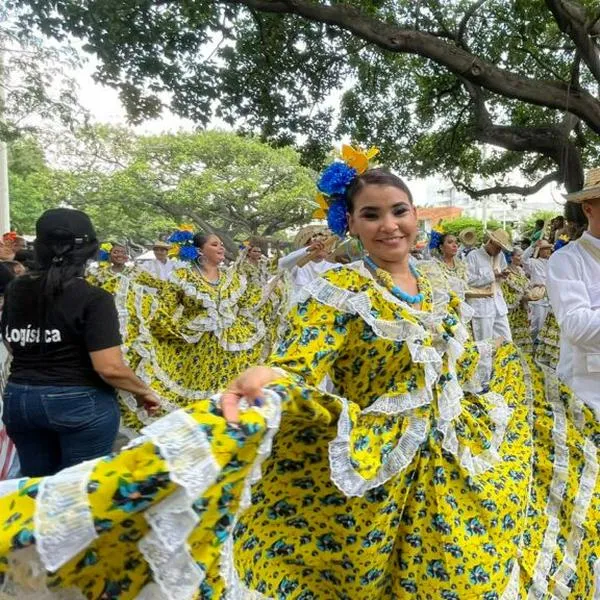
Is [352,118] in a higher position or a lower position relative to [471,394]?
higher

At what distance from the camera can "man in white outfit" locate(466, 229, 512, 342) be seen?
22.8ft

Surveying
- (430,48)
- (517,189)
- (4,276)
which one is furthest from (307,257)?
(517,189)

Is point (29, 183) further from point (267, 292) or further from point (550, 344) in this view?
point (550, 344)

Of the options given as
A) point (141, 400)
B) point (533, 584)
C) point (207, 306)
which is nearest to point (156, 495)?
point (533, 584)

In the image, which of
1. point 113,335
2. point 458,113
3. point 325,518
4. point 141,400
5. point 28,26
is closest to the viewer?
point 325,518

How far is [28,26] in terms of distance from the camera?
8070 millimetres

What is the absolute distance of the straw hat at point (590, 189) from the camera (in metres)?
2.70

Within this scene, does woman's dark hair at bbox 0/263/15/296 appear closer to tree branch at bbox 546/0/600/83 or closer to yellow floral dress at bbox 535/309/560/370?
yellow floral dress at bbox 535/309/560/370

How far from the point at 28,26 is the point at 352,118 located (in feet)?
21.6

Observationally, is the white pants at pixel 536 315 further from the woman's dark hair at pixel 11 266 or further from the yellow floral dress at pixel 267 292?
the woman's dark hair at pixel 11 266

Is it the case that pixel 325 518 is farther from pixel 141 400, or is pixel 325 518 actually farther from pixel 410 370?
pixel 141 400

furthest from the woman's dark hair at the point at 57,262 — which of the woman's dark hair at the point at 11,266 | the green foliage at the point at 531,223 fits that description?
the green foliage at the point at 531,223

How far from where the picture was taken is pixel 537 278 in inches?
355

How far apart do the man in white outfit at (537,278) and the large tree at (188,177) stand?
21519 millimetres
